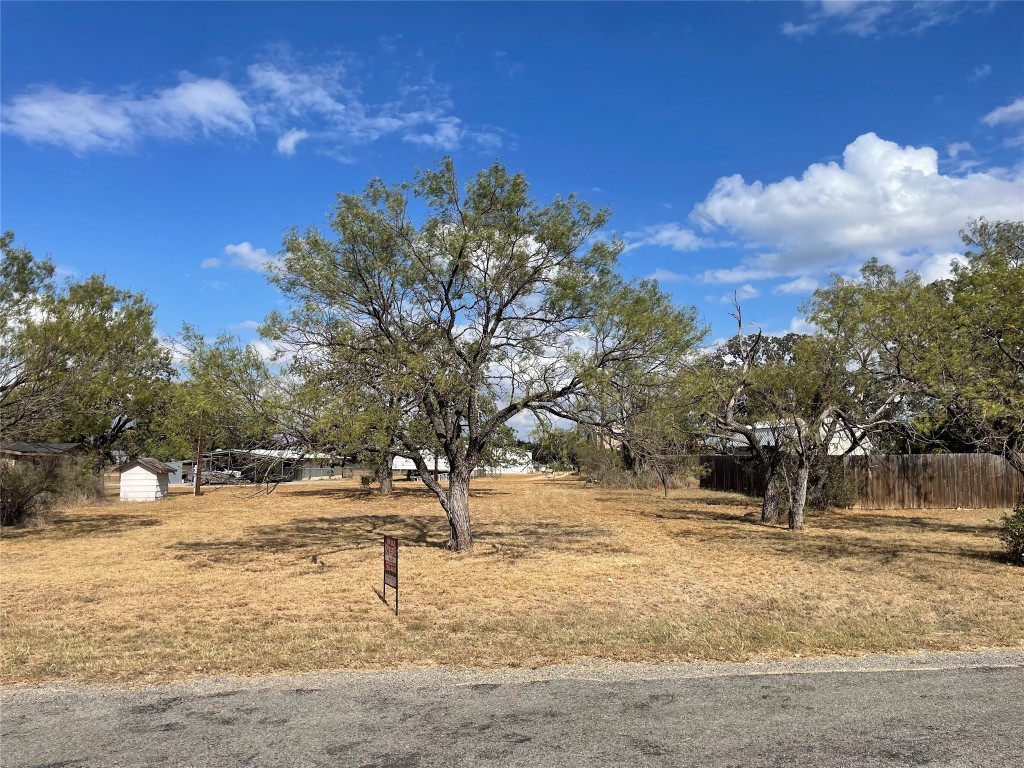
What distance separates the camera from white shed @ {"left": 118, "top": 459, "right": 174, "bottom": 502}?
3384 cm

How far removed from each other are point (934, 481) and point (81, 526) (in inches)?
1130

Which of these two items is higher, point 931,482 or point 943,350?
point 943,350

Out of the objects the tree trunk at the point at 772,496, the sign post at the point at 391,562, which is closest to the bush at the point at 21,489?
the sign post at the point at 391,562

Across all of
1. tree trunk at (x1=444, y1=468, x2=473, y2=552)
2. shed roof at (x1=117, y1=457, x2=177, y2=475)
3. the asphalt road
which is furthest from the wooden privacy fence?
shed roof at (x1=117, y1=457, x2=177, y2=475)

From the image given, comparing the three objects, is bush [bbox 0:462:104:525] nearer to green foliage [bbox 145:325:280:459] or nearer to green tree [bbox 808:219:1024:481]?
green foliage [bbox 145:325:280:459]

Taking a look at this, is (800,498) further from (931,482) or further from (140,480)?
(140,480)

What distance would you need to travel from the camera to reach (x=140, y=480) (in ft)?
112

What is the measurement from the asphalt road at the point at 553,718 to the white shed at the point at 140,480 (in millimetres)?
31377

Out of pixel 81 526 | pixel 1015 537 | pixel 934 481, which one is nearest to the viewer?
pixel 1015 537

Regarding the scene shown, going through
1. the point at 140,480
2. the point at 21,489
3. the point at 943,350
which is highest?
the point at 943,350

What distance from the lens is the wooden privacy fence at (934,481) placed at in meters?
25.6

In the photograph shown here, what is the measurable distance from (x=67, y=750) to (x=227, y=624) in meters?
3.78

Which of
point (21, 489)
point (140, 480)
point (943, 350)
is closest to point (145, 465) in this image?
point (140, 480)

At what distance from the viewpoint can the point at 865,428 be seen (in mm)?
18266
